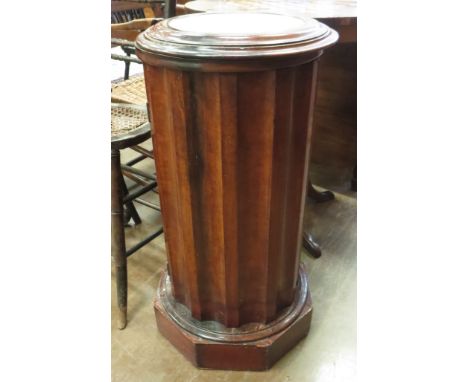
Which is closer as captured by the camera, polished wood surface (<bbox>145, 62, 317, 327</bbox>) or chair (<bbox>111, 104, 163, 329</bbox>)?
polished wood surface (<bbox>145, 62, 317, 327</bbox>)

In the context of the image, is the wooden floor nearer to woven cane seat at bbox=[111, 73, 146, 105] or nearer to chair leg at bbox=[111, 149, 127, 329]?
chair leg at bbox=[111, 149, 127, 329]

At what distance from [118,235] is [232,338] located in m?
0.57

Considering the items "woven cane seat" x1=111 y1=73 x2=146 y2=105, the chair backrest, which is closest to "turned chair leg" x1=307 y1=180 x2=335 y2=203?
"woven cane seat" x1=111 y1=73 x2=146 y2=105

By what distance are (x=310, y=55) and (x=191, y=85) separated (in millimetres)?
290

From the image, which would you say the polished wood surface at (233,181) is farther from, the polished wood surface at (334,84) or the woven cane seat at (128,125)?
the polished wood surface at (334,84)

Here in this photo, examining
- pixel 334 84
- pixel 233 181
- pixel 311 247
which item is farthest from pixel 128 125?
pixel 334 84

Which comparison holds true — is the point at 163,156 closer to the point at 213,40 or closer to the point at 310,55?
the point at 213,40

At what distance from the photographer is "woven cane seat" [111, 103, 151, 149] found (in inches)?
54.6

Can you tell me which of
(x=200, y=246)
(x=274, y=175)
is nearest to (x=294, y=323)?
(x=200, y=246)

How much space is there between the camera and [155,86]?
102cm

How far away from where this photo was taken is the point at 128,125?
150 centimetres

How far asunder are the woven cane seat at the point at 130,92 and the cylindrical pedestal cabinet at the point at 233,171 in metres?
0.72

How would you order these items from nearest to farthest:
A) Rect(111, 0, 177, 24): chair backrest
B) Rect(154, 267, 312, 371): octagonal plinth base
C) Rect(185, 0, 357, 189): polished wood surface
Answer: Rect(154, 267, 312, 371): octagonal plinth base
Rect(185, 0, 357, 189): polished wood surface
Rect(111, 0, 177, 24): chair backrest

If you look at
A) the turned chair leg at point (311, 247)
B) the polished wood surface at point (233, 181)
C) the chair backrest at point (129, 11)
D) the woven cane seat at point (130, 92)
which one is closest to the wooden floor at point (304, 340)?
the turned chair leg at point (311, 247)
